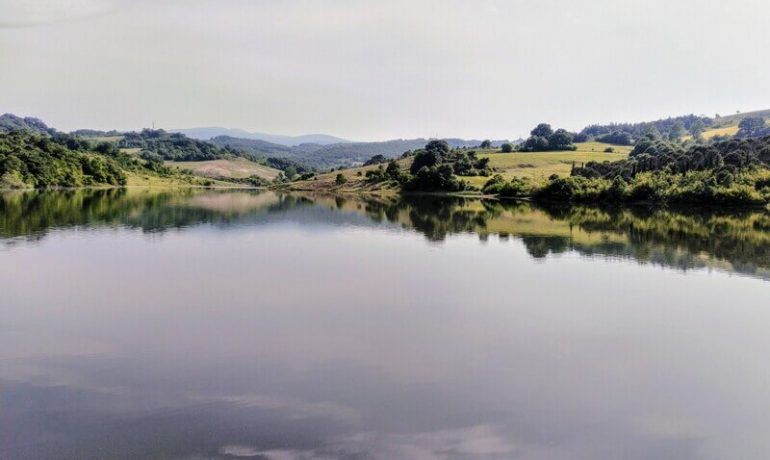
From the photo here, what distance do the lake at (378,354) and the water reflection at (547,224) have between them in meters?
2.01

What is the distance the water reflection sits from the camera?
4741cm

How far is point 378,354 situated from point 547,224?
2163 inches

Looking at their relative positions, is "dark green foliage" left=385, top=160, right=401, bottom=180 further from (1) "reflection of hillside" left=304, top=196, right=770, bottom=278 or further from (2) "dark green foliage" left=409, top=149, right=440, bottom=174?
(1) "reflection of hillside" left=304, top=196, right=770, bottom=278

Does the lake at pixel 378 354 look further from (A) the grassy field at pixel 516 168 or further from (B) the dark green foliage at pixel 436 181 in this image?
(A) the grassy field at pixel 516 168

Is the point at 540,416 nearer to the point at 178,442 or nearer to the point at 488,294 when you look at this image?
the point at 178,442

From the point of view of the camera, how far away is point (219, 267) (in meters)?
38.0

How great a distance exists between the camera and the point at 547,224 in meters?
72.1

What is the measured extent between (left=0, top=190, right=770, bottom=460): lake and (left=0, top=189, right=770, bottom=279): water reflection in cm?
201

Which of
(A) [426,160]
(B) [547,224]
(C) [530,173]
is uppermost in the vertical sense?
(A) [426,160]

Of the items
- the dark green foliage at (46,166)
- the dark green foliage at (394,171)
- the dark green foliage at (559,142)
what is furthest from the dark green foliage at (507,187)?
the dark green foliage at (46,166)

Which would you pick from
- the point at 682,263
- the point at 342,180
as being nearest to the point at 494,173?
the point at 342,180

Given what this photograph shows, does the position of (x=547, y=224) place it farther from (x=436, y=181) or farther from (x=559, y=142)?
(x=559, y=142)

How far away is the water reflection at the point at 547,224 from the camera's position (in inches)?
1866

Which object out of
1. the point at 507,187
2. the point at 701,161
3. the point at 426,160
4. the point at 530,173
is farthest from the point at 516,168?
the point at 701,161
